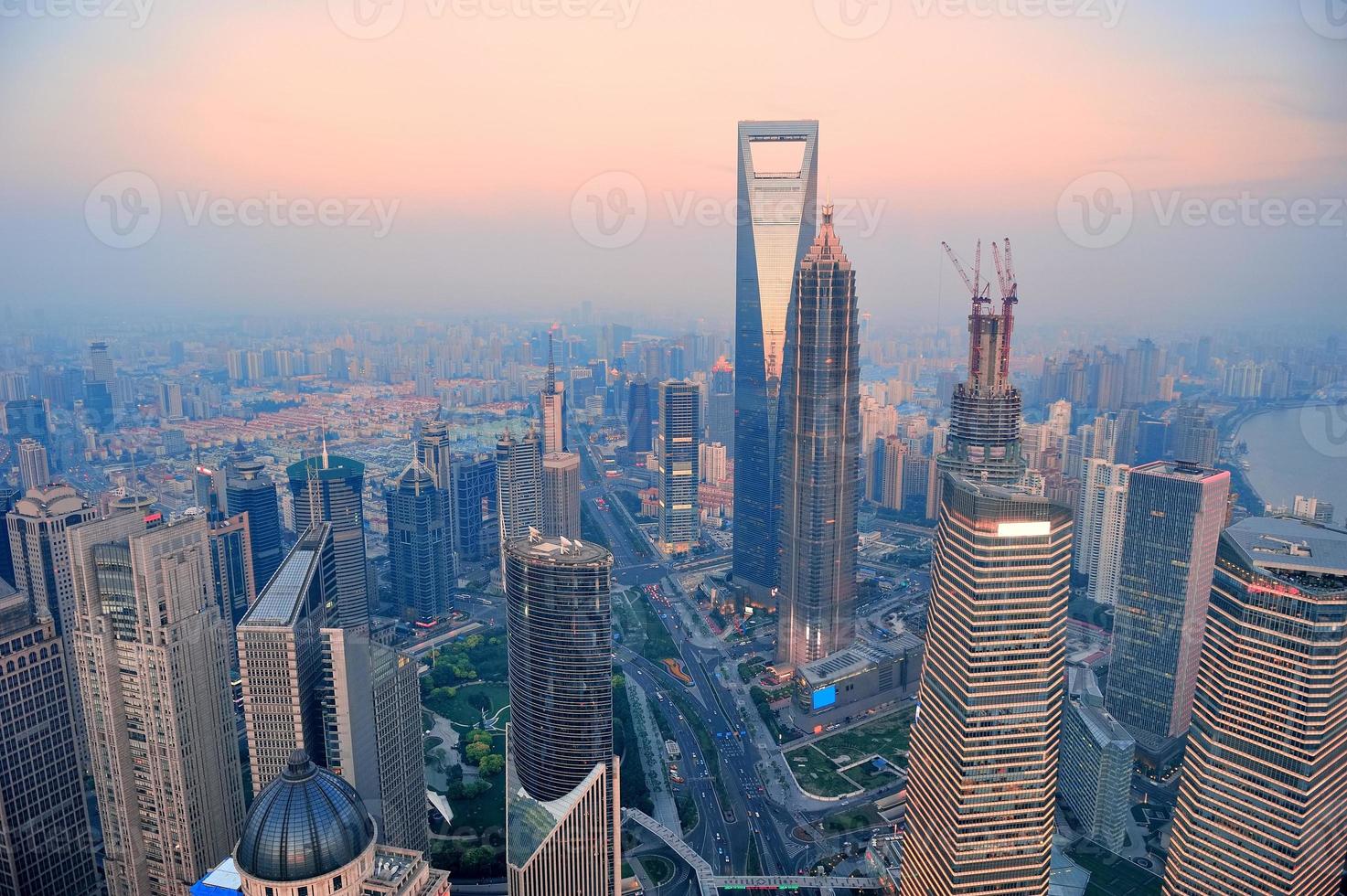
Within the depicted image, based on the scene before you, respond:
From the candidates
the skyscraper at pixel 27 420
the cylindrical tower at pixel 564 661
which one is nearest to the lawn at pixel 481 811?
the cylindrical tower at pixel 564 661

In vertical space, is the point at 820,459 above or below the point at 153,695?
above

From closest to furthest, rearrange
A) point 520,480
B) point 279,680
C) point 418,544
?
point 279,680 < point 418,544 < point 520,480

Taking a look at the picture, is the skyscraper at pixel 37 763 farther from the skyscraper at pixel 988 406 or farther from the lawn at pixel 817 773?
the skyscraper at pixel 988 406

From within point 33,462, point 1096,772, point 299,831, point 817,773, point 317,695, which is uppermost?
point 33,462

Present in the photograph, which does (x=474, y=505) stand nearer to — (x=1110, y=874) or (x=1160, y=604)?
(x=1160, y=604)

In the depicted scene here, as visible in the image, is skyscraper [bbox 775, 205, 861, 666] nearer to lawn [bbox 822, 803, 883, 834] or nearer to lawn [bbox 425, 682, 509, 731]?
lawn [bbox 822, 803, 883, 834]

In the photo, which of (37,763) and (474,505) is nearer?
(37,763)

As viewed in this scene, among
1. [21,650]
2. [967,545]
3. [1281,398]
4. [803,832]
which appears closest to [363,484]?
[21,650]

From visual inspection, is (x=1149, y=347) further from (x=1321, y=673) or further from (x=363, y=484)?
(x=363, y=484)

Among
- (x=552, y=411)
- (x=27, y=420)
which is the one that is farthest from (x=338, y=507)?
(x=552, y=411)
